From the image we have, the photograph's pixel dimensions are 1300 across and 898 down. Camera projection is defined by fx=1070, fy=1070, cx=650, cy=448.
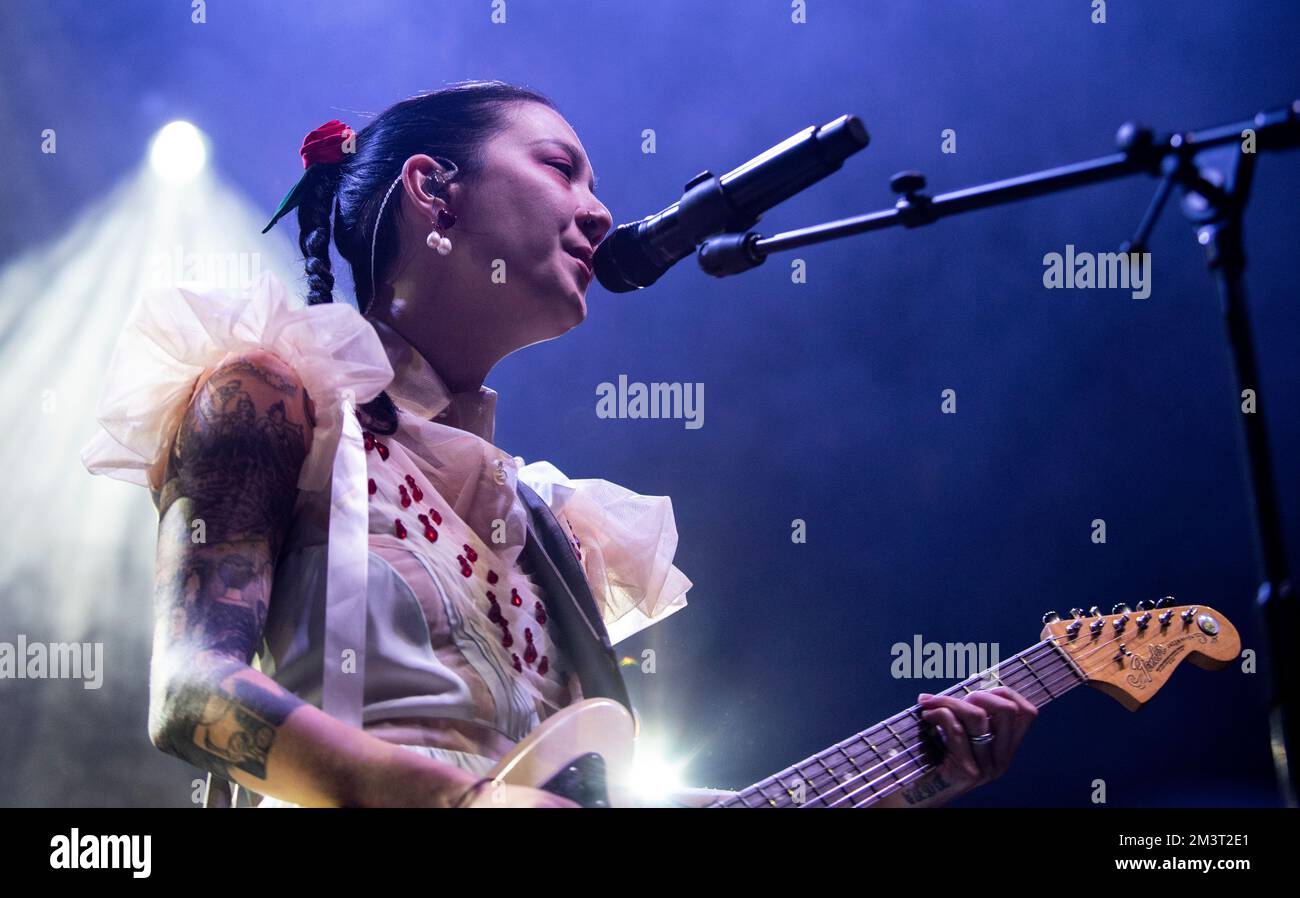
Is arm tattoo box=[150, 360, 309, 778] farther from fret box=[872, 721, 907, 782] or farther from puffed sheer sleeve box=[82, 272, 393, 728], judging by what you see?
fret box=[872, 721, 907, 782]

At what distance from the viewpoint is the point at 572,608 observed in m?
1.86

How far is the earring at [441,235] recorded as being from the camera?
188 centimetres

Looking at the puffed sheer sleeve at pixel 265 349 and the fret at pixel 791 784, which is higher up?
the puffed sheer sleeve at pixel 265 349

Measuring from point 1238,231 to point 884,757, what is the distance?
1044 millimetres

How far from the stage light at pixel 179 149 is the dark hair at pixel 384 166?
0.95 m

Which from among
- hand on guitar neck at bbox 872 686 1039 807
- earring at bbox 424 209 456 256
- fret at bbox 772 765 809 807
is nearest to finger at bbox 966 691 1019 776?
hand on guitar neck at bbox 872 686 1039 807

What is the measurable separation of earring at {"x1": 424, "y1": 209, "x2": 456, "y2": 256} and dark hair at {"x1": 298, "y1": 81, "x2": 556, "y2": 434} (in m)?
0.07

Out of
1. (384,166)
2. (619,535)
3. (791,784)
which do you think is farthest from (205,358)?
(791,784)

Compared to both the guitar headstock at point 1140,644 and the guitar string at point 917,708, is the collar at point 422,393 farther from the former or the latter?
the guitar headstock at point 1140,644

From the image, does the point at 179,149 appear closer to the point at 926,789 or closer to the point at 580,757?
the point at 580,757

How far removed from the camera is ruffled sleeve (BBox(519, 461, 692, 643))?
2203 millimetres

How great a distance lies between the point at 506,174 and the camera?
1.93 meters

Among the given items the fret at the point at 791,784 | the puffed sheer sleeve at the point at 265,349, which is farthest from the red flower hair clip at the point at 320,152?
the fret at the point at 791,784
